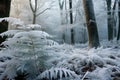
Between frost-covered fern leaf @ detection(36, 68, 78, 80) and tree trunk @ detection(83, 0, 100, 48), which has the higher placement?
tree trunk @ detection(83, 0, 100, 48)

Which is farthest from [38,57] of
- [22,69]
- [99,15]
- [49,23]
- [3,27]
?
[49,23]

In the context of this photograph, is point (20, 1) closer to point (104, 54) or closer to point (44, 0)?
point (44, 0)

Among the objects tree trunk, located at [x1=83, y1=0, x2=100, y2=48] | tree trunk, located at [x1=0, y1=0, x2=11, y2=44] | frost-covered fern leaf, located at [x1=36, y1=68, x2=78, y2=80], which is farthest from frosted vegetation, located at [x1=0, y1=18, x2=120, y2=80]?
tree trunk, located at [x1=83, y1=0, x2=100, y2=48]

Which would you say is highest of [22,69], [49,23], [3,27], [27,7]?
[27,7]

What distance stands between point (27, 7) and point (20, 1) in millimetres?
1058

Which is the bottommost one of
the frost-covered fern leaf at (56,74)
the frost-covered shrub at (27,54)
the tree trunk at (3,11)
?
the frost-covered fern leaf at (56,74)

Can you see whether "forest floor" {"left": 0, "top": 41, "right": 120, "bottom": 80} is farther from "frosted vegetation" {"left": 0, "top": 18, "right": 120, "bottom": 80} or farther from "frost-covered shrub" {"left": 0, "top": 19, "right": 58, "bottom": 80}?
"frost-covered shrub" {"left": 0, "top": 19, "right": 58, "bottom": 80}

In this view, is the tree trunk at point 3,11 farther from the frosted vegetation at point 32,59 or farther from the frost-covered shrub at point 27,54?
the frost-covered shrub at point 27,54

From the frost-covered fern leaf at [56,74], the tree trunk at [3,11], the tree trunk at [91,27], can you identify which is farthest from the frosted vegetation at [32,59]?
the tree trunk at [91,27]

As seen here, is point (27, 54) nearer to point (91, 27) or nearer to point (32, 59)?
point (32, 59)

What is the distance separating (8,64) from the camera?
113 inches

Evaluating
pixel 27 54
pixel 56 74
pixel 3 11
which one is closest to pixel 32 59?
pixel 27 54

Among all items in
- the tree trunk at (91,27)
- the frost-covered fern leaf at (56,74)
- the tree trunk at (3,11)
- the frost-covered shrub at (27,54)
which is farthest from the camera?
the tree trunk at (91,27)

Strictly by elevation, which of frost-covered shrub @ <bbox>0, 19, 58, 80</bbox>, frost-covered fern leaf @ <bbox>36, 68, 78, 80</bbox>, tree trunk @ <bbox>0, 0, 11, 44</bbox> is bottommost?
frost-covered fern leaf @ <bbox>36, 68, 78, 80</bbox>
